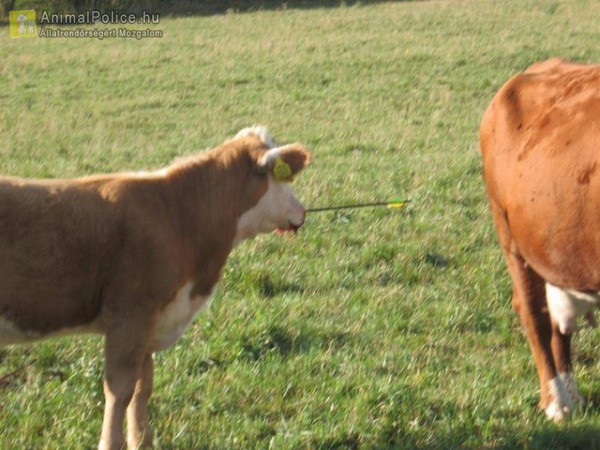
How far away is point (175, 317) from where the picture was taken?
15.4 ft

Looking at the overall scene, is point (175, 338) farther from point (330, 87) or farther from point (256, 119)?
point (330, 87)

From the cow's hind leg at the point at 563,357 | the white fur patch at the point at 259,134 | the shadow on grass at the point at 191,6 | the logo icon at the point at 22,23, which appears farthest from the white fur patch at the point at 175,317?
the shadow on grass at the point at 191,6

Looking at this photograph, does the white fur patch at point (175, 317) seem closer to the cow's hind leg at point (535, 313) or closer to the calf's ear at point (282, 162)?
the calf's ear at point (282, 162)

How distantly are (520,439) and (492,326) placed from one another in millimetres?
1491

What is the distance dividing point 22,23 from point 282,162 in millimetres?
28377

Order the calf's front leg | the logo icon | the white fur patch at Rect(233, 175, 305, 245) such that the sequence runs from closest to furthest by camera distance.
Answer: the calf's front leg < the white fur patch at Rect(233, 175, 305, 245) < the logo icon

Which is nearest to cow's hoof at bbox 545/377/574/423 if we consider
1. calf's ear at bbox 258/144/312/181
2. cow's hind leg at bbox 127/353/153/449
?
calf's ear at bbox 258/144/312/181

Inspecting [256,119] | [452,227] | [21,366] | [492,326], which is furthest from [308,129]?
[21,366]

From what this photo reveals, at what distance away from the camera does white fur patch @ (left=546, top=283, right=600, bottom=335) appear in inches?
215

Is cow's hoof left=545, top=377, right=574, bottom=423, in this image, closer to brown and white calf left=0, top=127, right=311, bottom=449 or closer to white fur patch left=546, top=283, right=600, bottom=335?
white fur patch left=546, top=283, right=600, bottom=335

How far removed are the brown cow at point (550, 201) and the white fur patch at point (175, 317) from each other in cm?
181

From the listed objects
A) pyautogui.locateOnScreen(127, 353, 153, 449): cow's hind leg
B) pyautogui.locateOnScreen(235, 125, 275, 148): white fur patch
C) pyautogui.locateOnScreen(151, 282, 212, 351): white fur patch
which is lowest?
pyautogui.locateOnScreen(127, 353, 153, 449): cow's hind leg

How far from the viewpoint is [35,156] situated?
41.7 ft

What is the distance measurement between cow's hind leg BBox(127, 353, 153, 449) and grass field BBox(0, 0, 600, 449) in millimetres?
87
